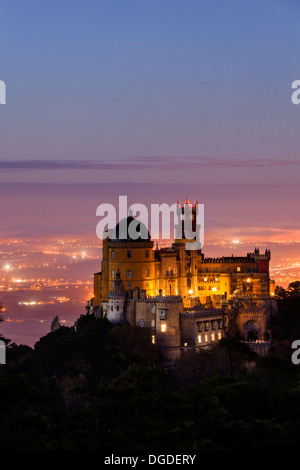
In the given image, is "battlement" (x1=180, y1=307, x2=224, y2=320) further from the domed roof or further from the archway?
the domed roof

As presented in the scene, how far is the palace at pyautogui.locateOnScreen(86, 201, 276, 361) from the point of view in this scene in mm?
67688

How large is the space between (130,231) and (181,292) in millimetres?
8937

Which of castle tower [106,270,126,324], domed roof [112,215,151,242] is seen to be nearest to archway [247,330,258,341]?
domed roof [112,215,151,242]

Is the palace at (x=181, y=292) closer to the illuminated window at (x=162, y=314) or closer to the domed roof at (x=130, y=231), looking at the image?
the illuminated window at (x=162, y=314)

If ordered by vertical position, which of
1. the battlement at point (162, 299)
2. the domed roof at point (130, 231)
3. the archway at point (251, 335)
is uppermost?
the domed roof at point (130, 231)

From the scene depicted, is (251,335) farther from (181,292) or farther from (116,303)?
(116,303)

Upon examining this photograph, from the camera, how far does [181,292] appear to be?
78812mm

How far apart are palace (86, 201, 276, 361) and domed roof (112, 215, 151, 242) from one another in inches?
6.1

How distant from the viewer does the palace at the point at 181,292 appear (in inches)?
2665

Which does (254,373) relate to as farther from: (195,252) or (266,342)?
(195,252)

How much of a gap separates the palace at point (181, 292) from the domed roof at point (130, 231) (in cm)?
15

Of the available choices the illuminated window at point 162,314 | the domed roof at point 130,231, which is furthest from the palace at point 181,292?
the domed roof at point 130,231

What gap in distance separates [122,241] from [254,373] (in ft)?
68.8

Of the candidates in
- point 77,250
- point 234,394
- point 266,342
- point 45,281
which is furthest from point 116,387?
point 45,281
